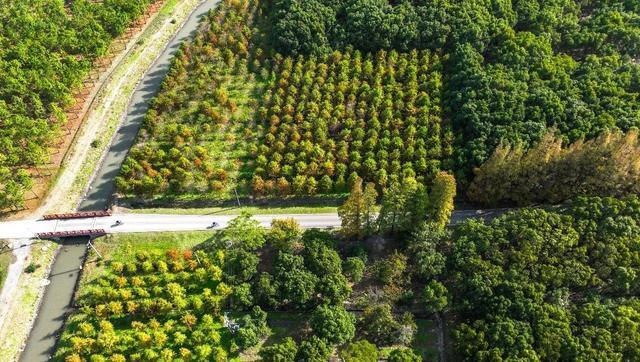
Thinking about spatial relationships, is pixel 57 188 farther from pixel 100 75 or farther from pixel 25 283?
pixel 100 75

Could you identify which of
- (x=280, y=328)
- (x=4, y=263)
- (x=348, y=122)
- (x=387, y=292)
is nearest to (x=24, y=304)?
(x=4, y=263)

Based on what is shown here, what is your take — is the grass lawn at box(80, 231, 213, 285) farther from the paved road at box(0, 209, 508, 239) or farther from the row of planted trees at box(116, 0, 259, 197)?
the row of planted trees at box(116, 0, 259, 197)

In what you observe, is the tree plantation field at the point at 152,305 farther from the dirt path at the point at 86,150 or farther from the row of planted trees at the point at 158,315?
the dirt path at the point at 86,150

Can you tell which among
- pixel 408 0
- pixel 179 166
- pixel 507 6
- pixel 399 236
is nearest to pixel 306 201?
pixel 399 236

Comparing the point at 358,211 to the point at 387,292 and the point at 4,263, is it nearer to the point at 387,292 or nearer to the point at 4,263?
the point at 387,292

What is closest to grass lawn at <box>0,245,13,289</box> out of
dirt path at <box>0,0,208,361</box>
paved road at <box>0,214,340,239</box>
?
dirt path at <box>0,0,208,361</box>

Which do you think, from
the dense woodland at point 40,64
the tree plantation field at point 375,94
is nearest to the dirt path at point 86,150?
the dense woodland at point 40,64
